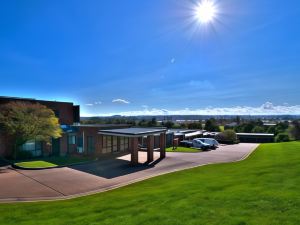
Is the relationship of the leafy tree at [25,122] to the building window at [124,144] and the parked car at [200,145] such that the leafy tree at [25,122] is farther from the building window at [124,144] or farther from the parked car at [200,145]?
the parked car at [200,145]

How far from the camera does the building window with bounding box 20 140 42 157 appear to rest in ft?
90.3

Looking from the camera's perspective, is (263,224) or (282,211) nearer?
(263,224)

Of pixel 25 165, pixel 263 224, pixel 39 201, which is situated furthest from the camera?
pixel 25 165

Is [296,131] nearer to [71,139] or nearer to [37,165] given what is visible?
[71,139]

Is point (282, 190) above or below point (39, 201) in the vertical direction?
above

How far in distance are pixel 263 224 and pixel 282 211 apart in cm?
122

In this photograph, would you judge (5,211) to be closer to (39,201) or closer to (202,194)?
(39,201)

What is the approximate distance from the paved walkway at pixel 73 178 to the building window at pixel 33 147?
6.86 m

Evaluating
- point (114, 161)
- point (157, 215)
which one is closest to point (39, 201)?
point (157, 215)

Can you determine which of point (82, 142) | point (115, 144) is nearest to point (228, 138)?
point (115, 144)

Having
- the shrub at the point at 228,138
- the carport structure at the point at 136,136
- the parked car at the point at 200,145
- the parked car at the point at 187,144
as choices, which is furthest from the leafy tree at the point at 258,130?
the carport structure at the point at 136,136

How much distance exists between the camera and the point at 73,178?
17781 millimetres

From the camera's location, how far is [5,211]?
34.3ft

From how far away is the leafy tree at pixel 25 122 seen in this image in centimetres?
2416
